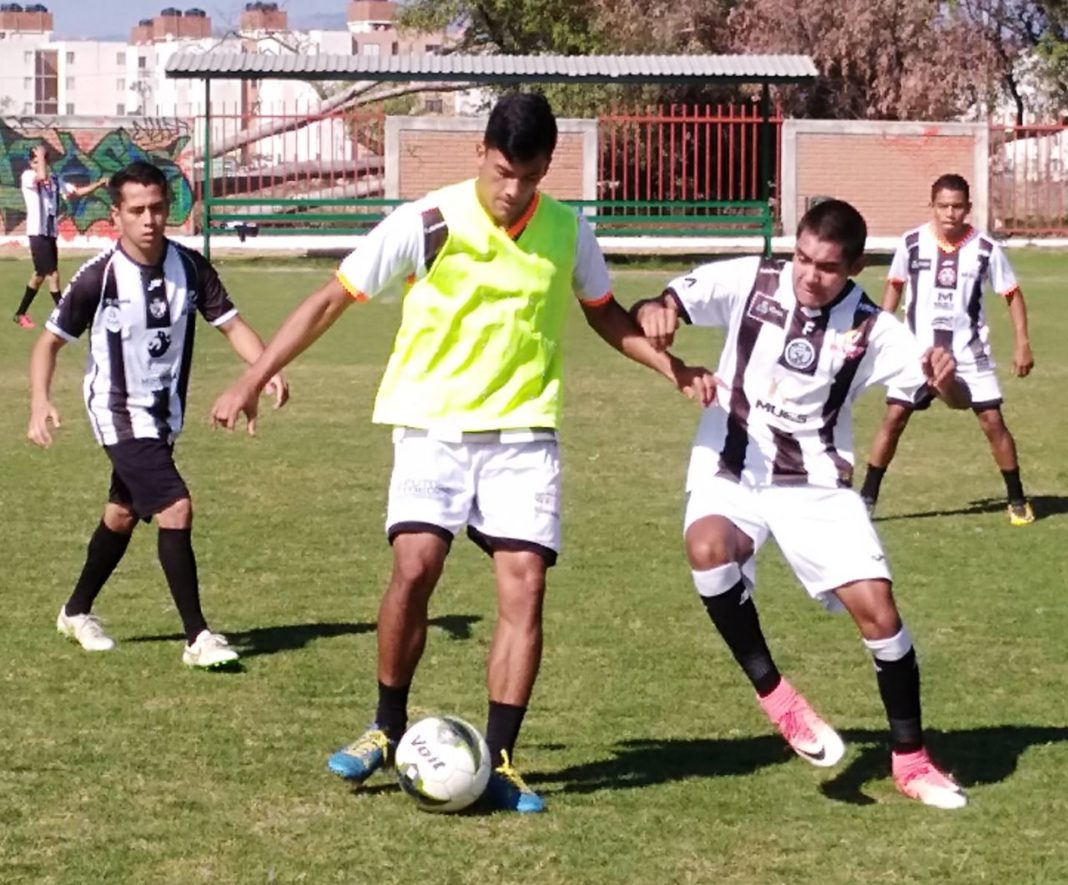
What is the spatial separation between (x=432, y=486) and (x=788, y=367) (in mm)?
1119

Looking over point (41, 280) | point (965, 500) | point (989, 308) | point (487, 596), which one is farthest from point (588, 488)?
point (989, 308)

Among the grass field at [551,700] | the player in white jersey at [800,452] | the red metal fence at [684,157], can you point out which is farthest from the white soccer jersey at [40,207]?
the player in white jersey at [800,452]

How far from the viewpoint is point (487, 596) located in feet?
28.7

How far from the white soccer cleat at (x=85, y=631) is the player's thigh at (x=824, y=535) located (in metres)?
2.88

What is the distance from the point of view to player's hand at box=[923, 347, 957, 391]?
5.79 m

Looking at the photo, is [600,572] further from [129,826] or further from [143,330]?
[129,826]

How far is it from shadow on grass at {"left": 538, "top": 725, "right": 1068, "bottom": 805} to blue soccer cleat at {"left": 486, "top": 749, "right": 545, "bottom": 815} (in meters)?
0.22

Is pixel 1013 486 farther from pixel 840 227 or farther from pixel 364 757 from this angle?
pixel 364 757

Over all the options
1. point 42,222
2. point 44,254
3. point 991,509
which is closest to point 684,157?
point 42,222

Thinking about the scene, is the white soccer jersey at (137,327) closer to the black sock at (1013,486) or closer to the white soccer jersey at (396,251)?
the white soccer jersey at (396,251)

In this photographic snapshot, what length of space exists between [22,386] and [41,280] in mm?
6473

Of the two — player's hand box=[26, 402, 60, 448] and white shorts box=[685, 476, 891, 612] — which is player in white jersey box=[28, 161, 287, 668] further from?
white shorts box=[685, 476, 891, 612]

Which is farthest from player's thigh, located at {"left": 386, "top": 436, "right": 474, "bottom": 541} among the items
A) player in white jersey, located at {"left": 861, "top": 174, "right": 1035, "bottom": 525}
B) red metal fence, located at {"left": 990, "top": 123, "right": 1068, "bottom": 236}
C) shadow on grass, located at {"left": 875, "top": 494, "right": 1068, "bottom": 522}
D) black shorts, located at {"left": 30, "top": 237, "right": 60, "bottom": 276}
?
red metal fence, located at {"left": 990, "top": 123, "right": 1068, "bottom": 236}

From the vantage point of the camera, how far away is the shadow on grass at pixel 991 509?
10930 millimetres
